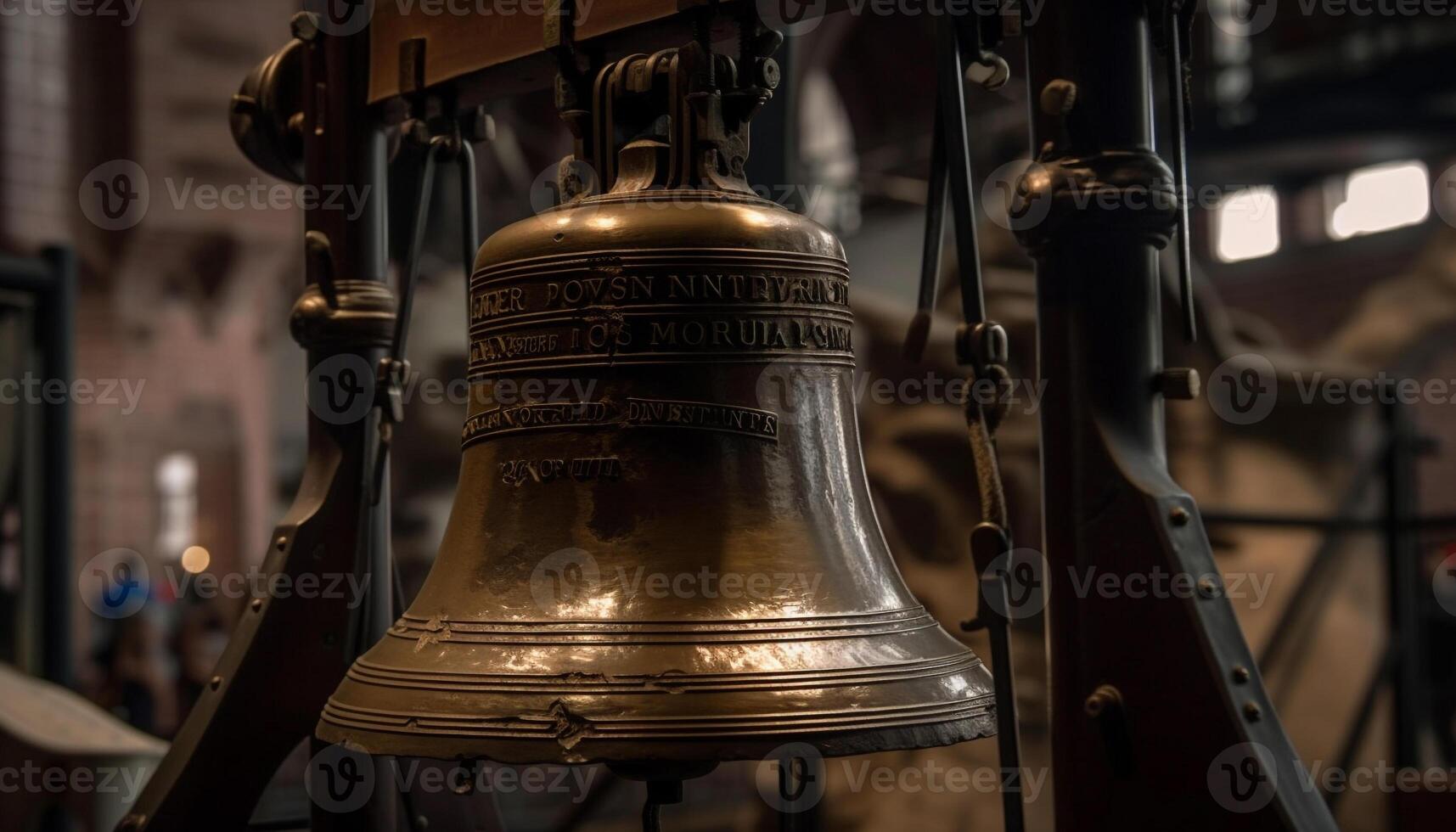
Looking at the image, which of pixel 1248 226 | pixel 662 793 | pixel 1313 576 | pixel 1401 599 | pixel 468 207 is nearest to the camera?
pixel 662 793

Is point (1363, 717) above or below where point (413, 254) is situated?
below

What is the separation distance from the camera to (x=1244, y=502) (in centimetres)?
555

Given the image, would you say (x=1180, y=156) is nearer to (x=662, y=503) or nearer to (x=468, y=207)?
(x=662, y=503)

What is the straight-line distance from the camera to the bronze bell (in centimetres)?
131

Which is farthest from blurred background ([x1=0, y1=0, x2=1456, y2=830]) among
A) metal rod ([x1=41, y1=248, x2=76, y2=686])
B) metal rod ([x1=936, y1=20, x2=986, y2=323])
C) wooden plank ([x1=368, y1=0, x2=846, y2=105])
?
metal rod ([x1=936, y1=20, x2=986, y2=323])

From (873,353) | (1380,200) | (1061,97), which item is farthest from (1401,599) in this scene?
(1380,200)

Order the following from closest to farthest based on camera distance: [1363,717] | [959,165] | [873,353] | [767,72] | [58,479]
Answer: [959,165]
[767,72]
[58,479]
[1363,717]
[873,353]

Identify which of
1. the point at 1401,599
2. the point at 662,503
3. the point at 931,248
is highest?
the point at 931,248

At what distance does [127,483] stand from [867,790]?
6637 mm

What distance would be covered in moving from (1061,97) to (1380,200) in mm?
10719

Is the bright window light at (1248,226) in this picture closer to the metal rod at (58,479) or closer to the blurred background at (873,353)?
the blurred background at (873,353)

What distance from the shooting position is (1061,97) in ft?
4.90

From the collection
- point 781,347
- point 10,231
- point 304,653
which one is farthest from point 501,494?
point 10,231

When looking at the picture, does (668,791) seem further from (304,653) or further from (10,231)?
(10,231)
